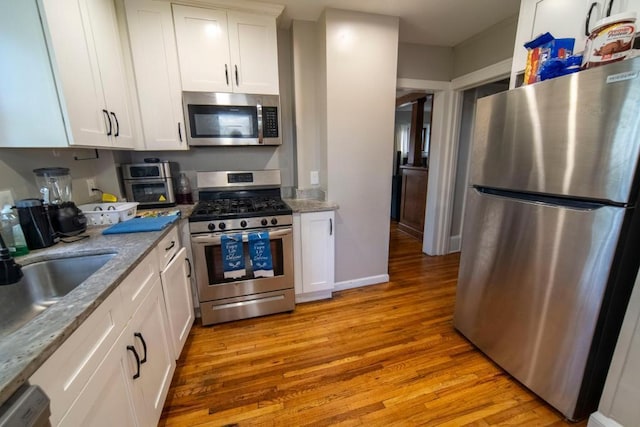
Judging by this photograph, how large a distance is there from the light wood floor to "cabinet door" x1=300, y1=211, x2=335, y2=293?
0.75ft

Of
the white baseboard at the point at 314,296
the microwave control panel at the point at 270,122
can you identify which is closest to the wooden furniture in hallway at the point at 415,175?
the white baseboard at the point at 314,296

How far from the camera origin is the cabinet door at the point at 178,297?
157 cm

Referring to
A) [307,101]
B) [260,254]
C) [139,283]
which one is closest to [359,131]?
[307,101]

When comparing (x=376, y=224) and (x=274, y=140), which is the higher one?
(x=274, y=140)

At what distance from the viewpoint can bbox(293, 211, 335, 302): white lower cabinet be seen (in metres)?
2.26

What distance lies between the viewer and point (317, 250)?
2.35 metres

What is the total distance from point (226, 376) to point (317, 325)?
0.76 meters

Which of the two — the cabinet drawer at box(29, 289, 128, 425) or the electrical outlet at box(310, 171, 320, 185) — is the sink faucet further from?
the electrical outlet at box(310, 171, 320, 185)

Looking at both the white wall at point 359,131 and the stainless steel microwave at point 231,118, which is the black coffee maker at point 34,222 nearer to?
the stainless steel microwave at point 231,118

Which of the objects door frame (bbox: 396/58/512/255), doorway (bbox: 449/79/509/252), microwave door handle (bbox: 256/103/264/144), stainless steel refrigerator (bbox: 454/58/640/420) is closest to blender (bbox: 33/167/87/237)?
microwave door handle (bbox: 256/103/264/144)

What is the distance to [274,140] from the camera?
7.37 feet

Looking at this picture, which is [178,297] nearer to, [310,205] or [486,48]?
[310,205]

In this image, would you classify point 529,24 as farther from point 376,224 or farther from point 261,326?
point 261,326

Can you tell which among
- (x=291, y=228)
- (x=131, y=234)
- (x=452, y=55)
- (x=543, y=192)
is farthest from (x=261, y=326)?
(x=452, y=55)
